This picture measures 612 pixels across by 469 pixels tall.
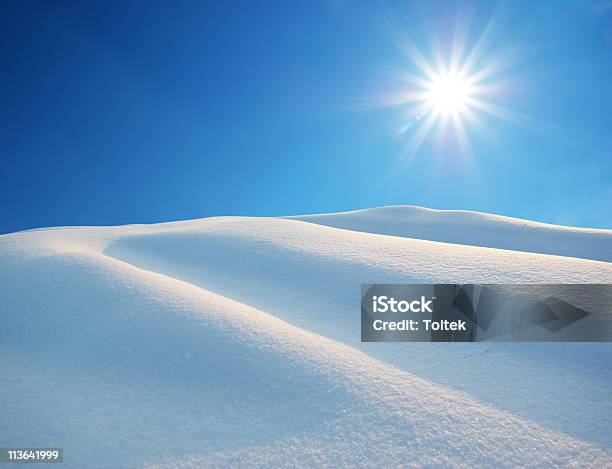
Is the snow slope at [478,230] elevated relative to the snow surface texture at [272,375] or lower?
elevated

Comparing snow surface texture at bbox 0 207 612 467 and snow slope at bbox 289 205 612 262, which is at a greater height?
snow slope at bbox 289 205 612 262

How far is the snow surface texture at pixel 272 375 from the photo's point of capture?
96.3 inches

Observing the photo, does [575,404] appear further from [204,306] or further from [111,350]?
[111,350]

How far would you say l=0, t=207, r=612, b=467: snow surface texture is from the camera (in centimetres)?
245

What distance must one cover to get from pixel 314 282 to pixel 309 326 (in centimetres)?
110

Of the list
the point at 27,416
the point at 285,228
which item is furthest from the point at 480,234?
the point at 27,416

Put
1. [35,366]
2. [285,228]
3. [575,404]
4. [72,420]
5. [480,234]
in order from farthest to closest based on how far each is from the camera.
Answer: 1. [480,234]
2. [285,228]
3. [35,366]
4. [575,404]
5. [72,420]

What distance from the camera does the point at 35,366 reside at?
3.27 m

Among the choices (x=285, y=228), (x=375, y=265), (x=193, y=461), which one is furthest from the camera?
(x=285, y=228)

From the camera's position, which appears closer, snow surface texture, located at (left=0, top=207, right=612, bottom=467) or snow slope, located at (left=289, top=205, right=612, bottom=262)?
snow surface texture, located at (left=0, top=207, right=612, bottom=467)

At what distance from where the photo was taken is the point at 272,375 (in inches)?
120

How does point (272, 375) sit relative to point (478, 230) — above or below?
below

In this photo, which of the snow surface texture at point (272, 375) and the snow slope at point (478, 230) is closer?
the snow surface texture at point (272, 375)

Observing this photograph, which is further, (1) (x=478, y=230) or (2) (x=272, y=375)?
(1) (x=478, y=230)
